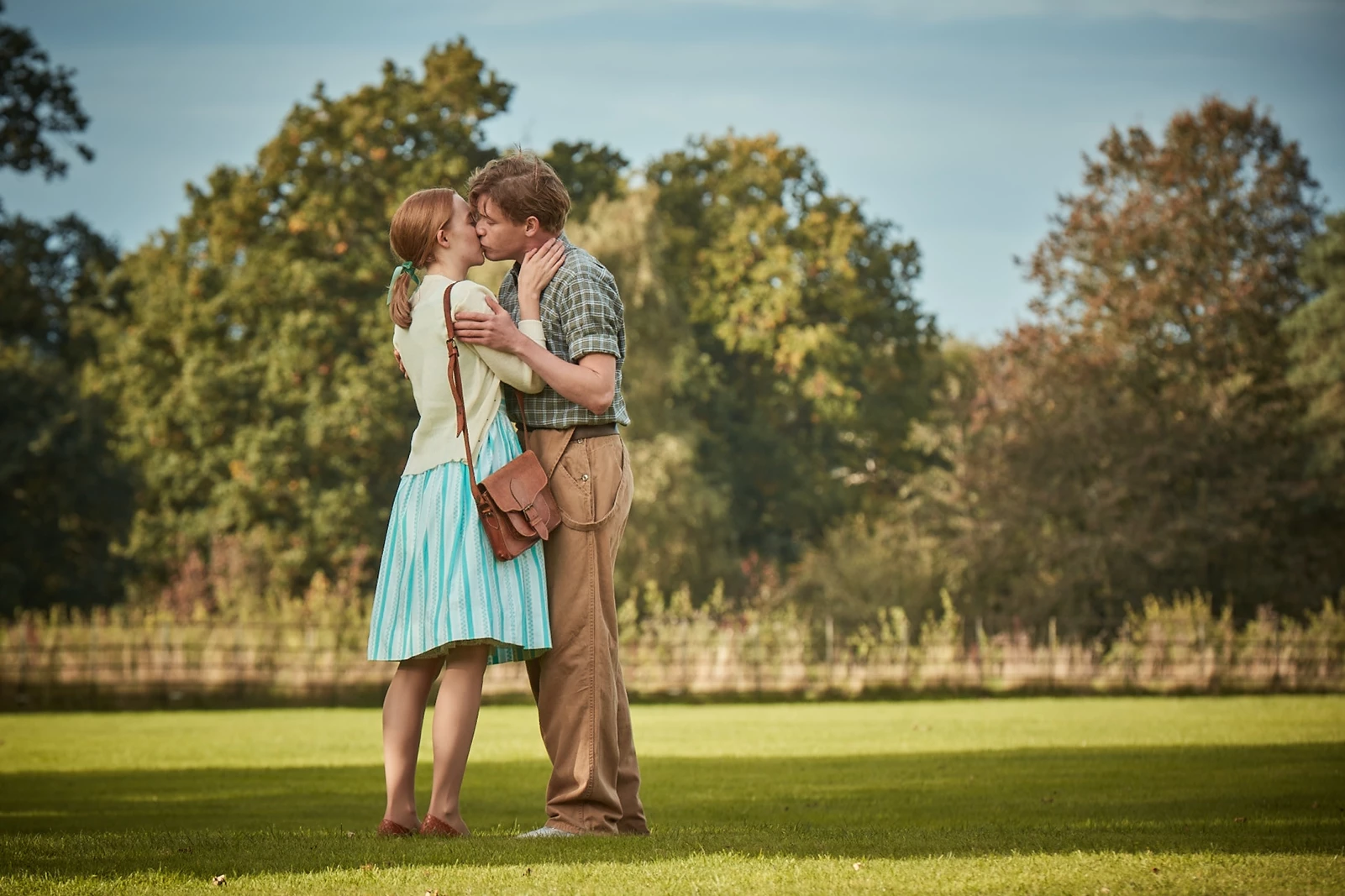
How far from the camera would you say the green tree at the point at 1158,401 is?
2745cm

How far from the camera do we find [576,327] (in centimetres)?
461

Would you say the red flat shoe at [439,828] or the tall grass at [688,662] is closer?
the red flat shoe at [439,828]

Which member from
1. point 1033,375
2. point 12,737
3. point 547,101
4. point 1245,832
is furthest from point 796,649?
point 547,101

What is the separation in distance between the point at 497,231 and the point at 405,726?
163 cm

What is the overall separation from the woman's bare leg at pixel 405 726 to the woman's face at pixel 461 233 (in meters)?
1.33

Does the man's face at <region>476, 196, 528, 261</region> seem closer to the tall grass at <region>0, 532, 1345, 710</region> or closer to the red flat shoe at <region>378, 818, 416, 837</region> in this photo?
the red flat shoe at <region>378, 818, 416, 837</region>

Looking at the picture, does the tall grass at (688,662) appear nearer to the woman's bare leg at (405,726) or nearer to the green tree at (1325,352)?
the green tree at (1325,352)

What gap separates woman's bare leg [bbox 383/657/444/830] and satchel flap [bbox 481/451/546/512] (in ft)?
2.06

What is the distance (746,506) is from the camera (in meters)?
36.0

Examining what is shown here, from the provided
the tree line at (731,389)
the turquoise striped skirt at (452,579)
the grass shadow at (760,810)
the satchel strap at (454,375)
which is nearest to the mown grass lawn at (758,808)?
the grass shadow at (760,810)

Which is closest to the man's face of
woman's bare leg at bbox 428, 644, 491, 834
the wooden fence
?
woman's bare leg at bbox 428, 644, 491, 834

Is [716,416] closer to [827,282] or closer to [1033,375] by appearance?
[827,282]

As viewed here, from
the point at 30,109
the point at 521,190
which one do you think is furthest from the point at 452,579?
the point at 30,109

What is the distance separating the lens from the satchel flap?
437 centimetres
